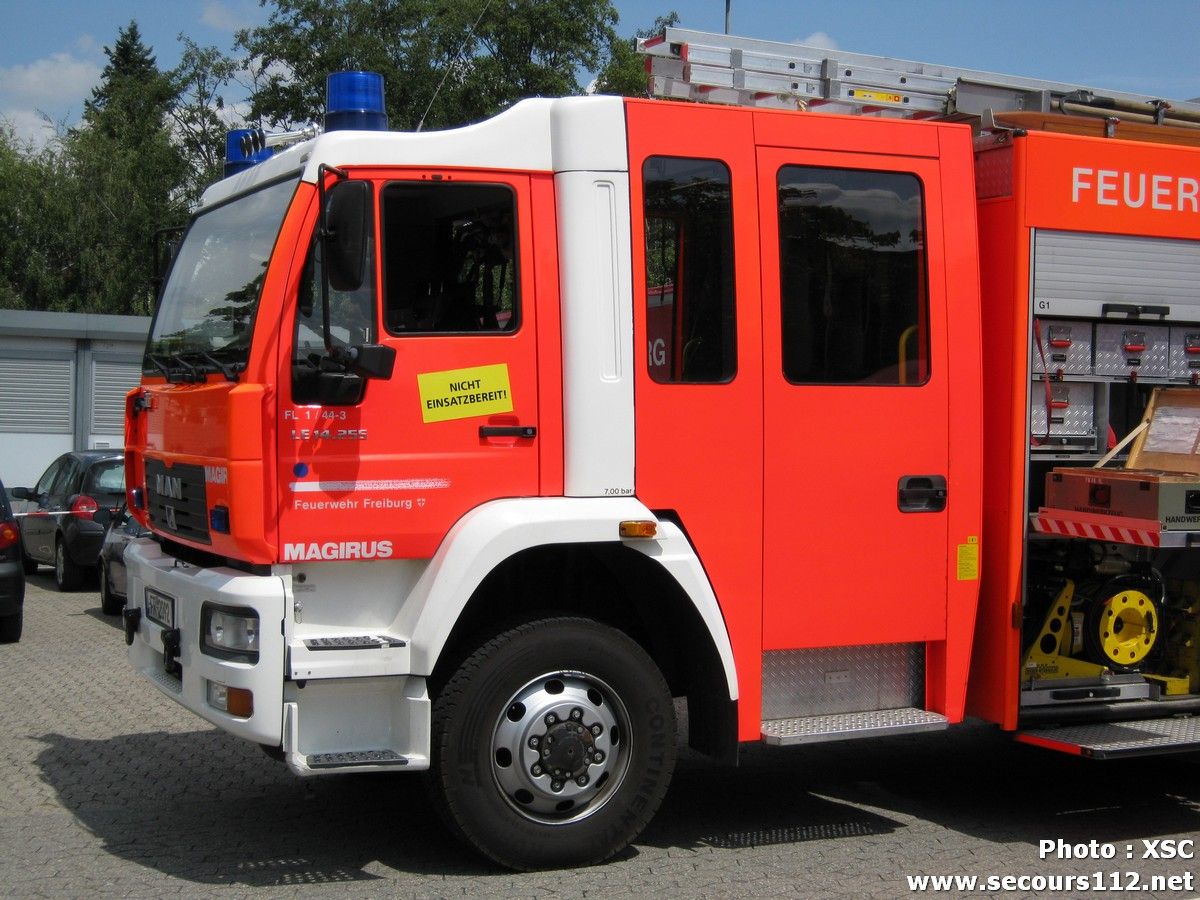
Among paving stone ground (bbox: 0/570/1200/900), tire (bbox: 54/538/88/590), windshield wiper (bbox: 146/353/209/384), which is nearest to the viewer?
paving stone ground (bbox: 0/570/1200/900)

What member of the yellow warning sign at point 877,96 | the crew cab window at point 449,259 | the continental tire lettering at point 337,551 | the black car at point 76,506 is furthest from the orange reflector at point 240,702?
the black car at point 76,506

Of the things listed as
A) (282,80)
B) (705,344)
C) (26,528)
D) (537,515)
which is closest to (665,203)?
(705,344)

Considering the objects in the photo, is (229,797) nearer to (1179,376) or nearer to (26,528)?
(1179,376)

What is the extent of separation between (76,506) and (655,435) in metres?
11.1

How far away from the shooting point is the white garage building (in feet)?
73.9

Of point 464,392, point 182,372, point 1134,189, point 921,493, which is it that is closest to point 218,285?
point 182,372

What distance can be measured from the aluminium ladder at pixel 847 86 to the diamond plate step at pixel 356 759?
3094mm

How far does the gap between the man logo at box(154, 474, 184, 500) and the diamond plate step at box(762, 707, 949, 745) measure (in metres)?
2.63

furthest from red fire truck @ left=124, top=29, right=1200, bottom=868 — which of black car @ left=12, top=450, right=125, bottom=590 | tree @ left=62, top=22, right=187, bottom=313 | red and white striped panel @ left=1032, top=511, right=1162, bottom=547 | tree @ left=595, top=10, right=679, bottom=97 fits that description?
tree @ left=62, top=22, right=187, bottom=313

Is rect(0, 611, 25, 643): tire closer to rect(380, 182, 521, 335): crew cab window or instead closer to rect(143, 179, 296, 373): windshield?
rect(143, 179, 296, 373): windshield

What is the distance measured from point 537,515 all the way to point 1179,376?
351 cm

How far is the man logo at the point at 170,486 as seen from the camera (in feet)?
18.7

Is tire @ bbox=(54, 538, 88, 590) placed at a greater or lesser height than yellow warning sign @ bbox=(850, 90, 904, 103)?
lesser

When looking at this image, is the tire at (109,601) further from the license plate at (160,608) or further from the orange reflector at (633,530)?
the orange reflector at (633,530)
